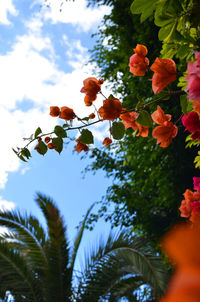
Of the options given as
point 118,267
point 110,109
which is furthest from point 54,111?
point 118,267

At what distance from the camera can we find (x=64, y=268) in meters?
5.39

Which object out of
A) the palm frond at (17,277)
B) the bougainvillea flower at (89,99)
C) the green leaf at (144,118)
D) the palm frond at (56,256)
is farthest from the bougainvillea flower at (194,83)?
the palm frond at (17,277)

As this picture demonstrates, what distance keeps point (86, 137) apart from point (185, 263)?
0.97m

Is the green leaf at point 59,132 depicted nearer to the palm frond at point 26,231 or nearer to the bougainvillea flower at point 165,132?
the bougainvillea flower at point 165,132

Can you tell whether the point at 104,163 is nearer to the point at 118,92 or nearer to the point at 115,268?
the point at 118,92

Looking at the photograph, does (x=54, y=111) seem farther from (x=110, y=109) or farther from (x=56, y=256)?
(x=56, y=256)

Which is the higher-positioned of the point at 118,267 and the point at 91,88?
the point at 118,267

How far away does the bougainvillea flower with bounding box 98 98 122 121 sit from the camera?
1042 millimetres

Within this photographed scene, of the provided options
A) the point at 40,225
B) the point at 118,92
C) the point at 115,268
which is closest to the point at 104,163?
the point at 118,92

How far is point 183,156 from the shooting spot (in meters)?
5.48

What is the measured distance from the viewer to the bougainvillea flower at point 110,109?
1.04 m

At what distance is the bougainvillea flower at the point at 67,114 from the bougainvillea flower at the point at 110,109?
0.63 ft

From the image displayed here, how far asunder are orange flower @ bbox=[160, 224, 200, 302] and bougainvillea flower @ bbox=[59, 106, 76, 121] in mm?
1067

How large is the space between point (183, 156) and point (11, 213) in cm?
346
